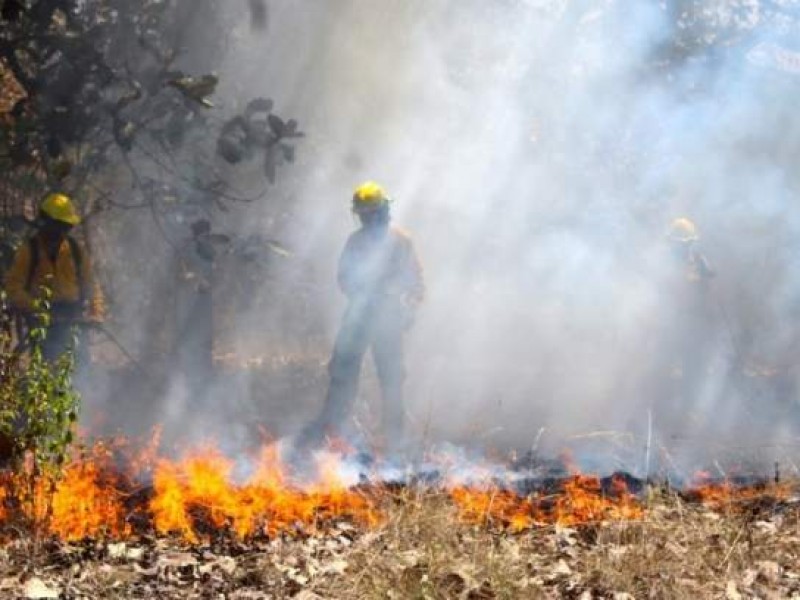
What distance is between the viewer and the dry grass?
400 cm

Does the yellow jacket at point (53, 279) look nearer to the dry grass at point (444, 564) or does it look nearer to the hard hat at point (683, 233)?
the dry grass at point (444, 564)

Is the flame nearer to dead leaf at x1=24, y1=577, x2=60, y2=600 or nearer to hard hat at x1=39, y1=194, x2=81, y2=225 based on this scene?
dead leaf at x1=24, y1=577, x2=60, y2=600

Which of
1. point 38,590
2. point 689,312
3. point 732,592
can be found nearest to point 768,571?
point 732,592

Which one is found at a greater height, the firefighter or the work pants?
the firefighter

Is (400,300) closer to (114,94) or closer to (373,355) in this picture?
(373,355)

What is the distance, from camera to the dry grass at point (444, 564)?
4000 millimetres

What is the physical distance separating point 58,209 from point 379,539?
442cm

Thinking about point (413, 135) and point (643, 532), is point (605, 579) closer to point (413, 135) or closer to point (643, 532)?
point (643, 532)

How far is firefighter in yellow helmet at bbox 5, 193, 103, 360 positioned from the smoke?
2453 mm

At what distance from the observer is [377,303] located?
8.55m

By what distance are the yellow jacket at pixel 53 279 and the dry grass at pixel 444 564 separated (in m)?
3.39

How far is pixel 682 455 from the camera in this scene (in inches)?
305

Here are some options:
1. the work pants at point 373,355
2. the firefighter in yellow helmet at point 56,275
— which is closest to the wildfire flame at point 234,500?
the firefighter in yellow helmet at point 56,275

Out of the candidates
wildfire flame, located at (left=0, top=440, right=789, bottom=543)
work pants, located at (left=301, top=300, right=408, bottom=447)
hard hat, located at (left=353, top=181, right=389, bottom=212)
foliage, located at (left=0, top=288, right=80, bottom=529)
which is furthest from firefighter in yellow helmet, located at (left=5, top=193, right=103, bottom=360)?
foliage, located at (left=0, top=288, right=80, bottom=529)
